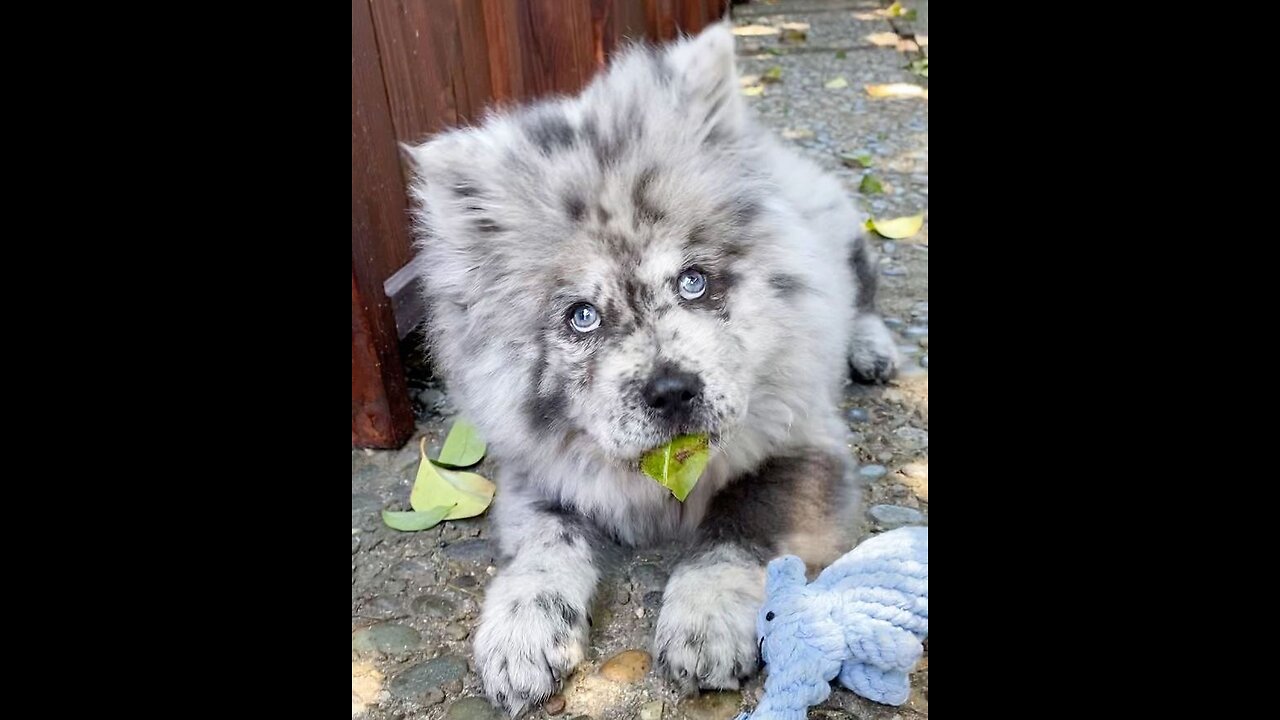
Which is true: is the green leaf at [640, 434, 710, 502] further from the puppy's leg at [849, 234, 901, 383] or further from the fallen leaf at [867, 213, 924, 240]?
the fallen leaf at [867, 213, 924, 240]

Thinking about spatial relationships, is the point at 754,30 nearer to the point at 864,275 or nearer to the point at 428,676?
the point at 864,275

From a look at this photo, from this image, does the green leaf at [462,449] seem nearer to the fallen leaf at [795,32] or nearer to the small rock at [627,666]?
the small rock at [627,666]

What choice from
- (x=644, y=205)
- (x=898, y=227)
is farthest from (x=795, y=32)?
(x=644, y=205)

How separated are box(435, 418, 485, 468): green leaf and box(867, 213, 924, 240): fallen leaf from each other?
248cm

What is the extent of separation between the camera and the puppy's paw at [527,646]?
97.3 inches

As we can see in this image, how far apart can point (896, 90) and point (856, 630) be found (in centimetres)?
618

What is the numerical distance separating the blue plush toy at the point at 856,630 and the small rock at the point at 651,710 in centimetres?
29

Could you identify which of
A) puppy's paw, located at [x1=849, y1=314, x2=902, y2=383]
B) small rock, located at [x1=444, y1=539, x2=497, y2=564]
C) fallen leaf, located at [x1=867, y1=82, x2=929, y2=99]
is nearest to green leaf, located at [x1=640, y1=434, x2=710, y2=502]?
small rock, located at [x1=444, y1=539, x2=497, y2=564]

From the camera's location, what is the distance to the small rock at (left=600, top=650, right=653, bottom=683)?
254 cm

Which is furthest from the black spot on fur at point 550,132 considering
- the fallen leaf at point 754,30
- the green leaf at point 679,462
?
the fallen leaf at point 754,30

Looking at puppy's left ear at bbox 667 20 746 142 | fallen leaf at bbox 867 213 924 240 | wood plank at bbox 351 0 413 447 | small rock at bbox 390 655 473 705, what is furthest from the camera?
fallen leaf at bbox 867 213 924 240

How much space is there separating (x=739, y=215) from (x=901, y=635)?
4.06 ft

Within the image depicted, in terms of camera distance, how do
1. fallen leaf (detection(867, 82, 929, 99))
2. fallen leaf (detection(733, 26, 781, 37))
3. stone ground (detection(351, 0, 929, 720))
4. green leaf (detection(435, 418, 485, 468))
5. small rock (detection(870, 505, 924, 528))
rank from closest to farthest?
1. stone ground (detection(351, 0, 929, 720))
2. small rock (detection(870, 505, 924, 528))
3. green leaf (detection(435, 418, 485, 468))
4. fallen leaf (detection(867, 82, 929, 99))
5. fallen leaf (detection(733, 26, 781, 37))

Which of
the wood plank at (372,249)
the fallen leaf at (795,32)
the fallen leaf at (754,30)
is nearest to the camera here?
the wood plank at (372,249)
